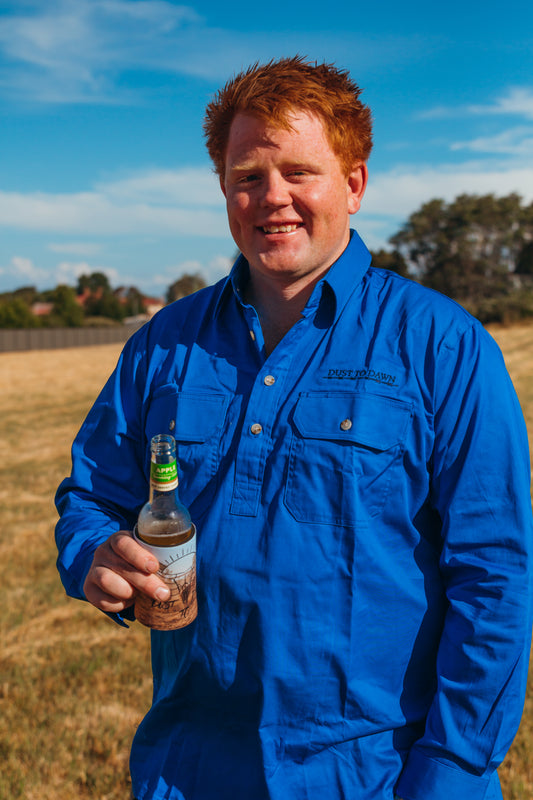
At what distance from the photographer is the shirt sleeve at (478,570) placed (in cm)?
152

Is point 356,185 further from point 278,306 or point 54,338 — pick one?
point 54,338

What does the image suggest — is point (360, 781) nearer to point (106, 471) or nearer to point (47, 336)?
point (106, 471)

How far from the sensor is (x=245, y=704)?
1.64 meters

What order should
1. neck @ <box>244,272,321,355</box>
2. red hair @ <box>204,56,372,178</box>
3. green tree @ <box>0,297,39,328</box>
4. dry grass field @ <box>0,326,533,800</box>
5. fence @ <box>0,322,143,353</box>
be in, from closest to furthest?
red hair @ <box>204,56,372,178</box> → neck @ <box>244,272,321,355</box> → dry grass field @ <box>0,326,533,800</box> → fence @ <box>0,322,143,353</box> → green tree @ <box>0,297,39,328</box>

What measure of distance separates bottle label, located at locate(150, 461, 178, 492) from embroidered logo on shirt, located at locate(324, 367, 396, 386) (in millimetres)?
452

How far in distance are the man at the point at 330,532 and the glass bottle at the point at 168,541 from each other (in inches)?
1.7

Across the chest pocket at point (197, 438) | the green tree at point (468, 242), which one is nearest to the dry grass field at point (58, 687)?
the chest pocket at point (197, 438)

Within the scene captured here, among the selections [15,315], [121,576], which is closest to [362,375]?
[121,576]

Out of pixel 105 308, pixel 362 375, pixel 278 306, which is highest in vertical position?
pixel 105 308

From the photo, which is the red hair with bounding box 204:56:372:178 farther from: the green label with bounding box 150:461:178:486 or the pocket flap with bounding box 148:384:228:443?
the green label with bounding box 150:461:178:486

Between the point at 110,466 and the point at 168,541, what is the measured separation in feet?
1.47

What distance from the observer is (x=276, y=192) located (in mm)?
1729

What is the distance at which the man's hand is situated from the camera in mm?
1555

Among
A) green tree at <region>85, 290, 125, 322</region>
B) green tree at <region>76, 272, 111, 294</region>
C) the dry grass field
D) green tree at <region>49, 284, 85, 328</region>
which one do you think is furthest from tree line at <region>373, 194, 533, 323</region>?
green tree at <region>76, 272, 111, 294</region>
